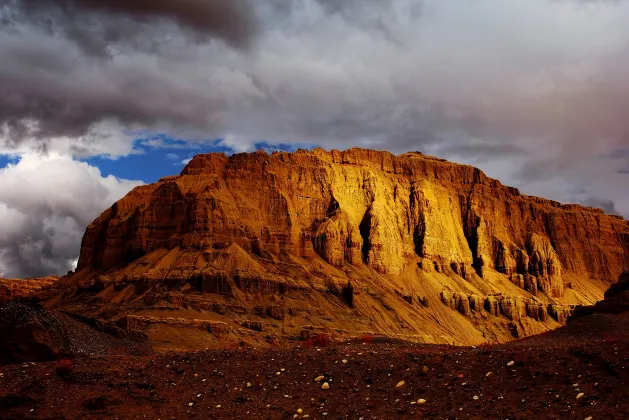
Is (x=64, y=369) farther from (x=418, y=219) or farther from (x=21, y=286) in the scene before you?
(x=418, y=219)

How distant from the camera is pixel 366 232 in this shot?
465ft

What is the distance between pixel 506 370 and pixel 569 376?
170 cm

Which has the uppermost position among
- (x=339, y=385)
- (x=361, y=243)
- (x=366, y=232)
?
(x=366, y=232)

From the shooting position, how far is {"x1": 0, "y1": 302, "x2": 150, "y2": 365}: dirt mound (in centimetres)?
2534

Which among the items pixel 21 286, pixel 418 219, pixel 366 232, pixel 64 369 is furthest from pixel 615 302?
pixel 21 286

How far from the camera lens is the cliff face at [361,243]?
111 m

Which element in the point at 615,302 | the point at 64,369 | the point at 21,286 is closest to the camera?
the point at 64,369

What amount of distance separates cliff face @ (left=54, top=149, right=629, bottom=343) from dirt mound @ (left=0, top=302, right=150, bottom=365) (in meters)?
71.3

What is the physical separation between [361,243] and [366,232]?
6.07 meters

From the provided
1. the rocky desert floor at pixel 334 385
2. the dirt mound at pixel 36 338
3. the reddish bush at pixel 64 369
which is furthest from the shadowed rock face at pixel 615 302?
the reddish bush at pixel 64 369

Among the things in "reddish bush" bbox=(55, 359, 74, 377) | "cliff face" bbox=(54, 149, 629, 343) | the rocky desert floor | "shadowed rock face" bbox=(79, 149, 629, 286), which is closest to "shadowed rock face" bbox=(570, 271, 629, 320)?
the rocky desert floor

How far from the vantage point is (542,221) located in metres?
181

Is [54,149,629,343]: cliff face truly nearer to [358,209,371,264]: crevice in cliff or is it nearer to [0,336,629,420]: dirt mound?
[358,209,371,264]: crevice in cliff

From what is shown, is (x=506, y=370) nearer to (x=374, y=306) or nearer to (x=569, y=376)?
(x=569, y=376)
